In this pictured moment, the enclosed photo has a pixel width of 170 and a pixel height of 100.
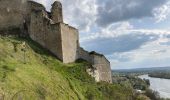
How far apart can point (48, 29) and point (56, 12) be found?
4303 millimetres

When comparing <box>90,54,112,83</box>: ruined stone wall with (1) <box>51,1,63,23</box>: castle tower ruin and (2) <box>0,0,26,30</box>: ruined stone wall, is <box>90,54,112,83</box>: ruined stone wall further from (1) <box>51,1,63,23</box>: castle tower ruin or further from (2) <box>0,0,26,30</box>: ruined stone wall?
(2) <box>0,0,26,30</box>: ruined stone wall

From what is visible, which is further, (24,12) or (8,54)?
(24,12)

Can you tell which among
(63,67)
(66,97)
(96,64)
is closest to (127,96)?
(96,64)

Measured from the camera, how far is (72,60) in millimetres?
38688

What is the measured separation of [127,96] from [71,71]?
292 inches

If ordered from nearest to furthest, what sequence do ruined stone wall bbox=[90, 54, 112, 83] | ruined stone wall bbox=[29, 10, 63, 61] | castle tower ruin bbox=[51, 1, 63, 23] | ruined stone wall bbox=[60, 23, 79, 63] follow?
ruined stone wall bbox=[29, 10, 63, 61], ruined stone wall bbox=[60, 23, 79, 63], ruined stone wall bbox=[90, 54, 112, 83], castle tower ruin bbox=[51, 1, 63, 23]

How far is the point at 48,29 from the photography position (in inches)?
1460

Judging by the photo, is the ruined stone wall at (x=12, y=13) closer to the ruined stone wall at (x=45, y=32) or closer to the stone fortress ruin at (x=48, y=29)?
the stone fortress ruin at (x=48, y=29)

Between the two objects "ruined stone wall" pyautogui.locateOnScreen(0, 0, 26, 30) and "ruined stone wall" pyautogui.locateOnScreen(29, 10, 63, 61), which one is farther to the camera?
"ruined stone wall" pyautogui.locateOnScreen(0, 0, 26, 30)

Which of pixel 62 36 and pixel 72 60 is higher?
pixel 62 36

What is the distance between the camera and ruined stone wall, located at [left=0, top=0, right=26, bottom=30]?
3820 cm

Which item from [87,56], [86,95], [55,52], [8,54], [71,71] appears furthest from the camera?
[87,56]

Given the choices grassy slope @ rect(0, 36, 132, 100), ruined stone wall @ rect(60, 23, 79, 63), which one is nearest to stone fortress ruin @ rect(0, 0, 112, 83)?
ruined stone wall @ rect(60, 23, 79, 63)

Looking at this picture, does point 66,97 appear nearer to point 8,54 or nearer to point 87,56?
point 8,54
